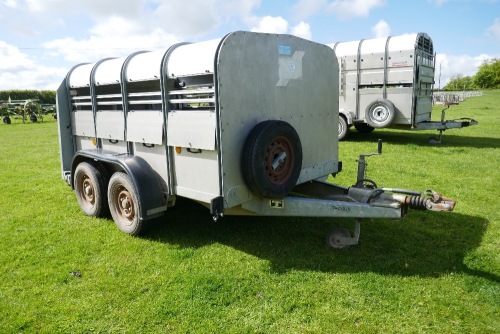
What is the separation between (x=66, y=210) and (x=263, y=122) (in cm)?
385

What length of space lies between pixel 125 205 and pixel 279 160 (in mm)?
2093

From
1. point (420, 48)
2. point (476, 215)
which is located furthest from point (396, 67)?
point (476, 215)

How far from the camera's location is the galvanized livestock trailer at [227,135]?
147 inches

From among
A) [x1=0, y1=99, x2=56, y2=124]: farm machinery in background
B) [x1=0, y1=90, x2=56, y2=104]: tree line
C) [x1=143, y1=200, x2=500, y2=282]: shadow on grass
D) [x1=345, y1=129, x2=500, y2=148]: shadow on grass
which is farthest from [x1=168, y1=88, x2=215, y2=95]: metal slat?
[x1=0, y1=90, x2=56, y2=104]: tree line

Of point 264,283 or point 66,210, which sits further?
point 66,210

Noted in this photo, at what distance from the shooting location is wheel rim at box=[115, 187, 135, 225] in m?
4.79

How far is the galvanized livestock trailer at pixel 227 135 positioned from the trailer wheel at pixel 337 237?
0.5 inches

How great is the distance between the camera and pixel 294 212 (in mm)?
4125

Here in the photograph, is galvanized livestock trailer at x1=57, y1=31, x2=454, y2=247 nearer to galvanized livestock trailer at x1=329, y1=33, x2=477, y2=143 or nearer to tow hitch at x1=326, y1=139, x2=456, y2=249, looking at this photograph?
tow hitch at x1=326, y1=139, x2=456, y2=249

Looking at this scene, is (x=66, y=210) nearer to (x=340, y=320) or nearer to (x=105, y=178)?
(x=105, y=178)

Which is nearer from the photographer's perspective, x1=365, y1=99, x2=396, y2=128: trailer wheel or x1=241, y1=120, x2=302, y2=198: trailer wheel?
x1=241, y1=120, x2=302, y2=198: trailer wheel

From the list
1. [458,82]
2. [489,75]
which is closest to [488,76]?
[489,75]

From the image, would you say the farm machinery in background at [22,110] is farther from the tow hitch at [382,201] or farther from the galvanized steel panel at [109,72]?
the tow hitch at [382,201]

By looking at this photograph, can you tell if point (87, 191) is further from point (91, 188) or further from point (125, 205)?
point (125, 205)
